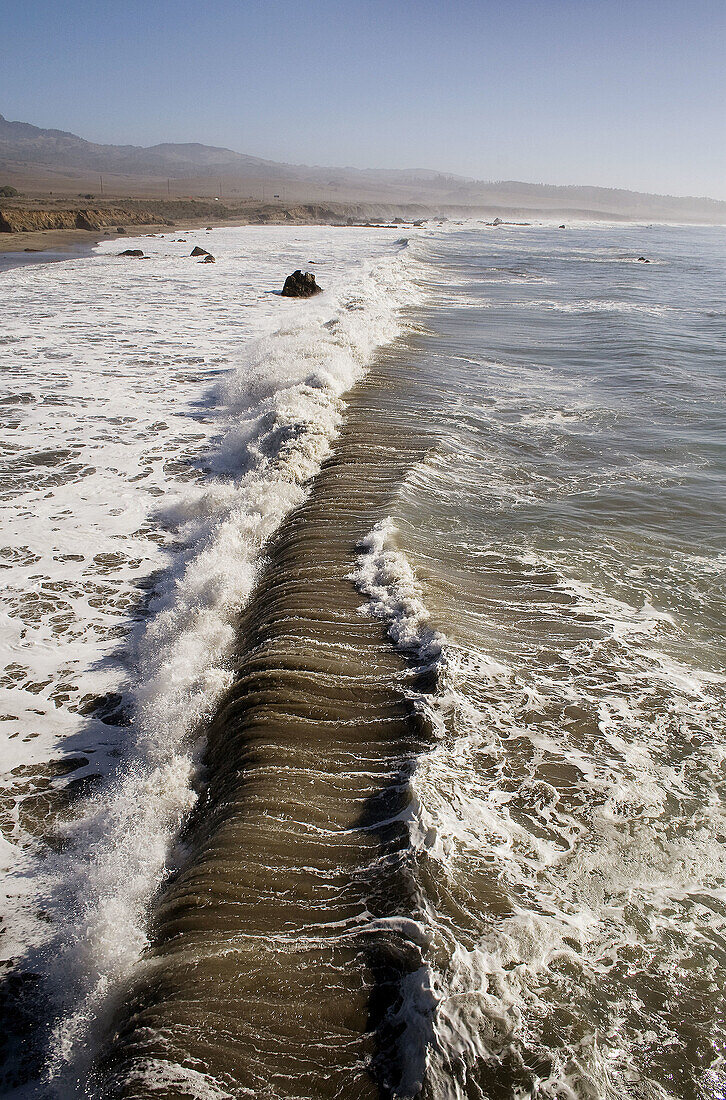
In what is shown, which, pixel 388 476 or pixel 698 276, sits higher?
pixel 698 276

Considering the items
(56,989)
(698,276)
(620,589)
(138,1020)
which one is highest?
(698,276)

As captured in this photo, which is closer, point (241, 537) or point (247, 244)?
point (241, 537)

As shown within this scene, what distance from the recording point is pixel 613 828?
3609 mm

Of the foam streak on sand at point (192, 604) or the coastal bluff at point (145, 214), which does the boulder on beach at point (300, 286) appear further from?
the coastal bluff at point (145, 214)

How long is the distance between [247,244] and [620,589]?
142 feet

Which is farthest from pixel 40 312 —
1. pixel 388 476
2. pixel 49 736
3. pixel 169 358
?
pixel 49 736

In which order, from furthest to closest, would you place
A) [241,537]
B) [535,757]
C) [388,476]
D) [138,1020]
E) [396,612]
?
[388,476], [241,537], [396,612], [535,757], [138,1020]

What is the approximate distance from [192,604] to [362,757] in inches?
100

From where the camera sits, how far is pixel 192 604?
A: 581 centimetres

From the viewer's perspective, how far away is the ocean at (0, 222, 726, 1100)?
2684 mm

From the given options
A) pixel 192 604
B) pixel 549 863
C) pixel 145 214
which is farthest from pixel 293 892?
pixel 145 214

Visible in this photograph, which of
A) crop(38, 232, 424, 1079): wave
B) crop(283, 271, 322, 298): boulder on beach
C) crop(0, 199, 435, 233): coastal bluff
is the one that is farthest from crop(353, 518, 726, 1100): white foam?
crop(0, 199, 435, 233): coastal bluff

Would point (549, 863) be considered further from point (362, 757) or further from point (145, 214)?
point (145, 214)

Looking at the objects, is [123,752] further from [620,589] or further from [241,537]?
[620,589]
